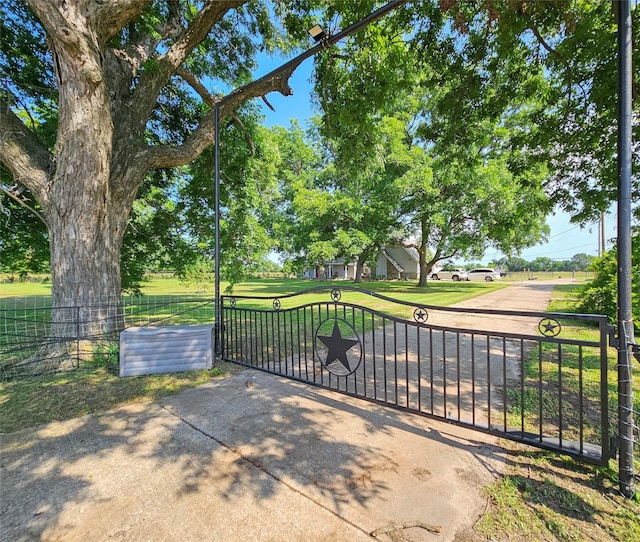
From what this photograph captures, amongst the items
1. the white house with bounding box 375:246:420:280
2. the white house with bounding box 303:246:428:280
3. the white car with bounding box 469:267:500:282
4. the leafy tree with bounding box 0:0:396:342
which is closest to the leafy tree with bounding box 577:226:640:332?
the leafy tree with bounding box 0:0:396:342

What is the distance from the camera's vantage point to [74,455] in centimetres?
225

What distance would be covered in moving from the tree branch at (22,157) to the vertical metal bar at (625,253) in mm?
5961

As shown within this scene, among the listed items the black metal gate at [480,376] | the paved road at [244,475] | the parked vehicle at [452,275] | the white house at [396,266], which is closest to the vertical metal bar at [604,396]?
the black metal gate at [480,376]

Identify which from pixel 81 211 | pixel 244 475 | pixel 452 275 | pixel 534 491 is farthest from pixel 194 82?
pixel 452 275

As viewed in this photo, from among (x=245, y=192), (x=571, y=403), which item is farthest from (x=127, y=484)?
(x=245, y=192)

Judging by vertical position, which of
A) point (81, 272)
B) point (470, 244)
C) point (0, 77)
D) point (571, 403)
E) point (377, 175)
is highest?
point (377, 175)

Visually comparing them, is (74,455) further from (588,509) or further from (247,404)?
(588,509)

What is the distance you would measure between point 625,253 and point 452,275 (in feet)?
119

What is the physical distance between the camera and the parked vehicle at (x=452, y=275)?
3406cm

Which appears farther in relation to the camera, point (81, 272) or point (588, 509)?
point (81, 272)

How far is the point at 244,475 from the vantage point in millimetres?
2035

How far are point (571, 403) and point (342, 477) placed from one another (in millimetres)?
2681

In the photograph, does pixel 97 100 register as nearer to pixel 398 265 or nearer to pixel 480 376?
pixel 480 376

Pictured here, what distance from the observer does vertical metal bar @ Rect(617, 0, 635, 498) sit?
1.84m
